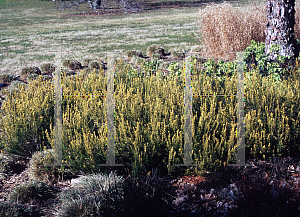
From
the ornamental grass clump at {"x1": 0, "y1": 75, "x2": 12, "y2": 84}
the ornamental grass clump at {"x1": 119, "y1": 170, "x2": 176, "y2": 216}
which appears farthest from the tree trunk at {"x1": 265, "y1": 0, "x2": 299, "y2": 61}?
the ornamental grass clump at {"x1": 0, "y1": 75, "x2": 12, "y2": 84}

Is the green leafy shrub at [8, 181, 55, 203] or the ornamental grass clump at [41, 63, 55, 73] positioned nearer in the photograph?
the green leafy shrub at [8, 181, 55, 203]

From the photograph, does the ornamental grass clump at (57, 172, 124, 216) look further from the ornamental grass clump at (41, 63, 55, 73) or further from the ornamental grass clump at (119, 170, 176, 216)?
the ornamental grass clump at (41, 63, 55, 73)

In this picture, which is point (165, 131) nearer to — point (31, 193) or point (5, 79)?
point (31, 193)

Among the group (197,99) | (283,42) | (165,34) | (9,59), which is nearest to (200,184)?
(197,99)

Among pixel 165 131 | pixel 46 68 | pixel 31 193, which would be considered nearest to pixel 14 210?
pixel 31 193

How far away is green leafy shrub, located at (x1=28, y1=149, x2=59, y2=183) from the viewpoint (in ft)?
11.3

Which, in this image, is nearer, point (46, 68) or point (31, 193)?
point (31, 193)

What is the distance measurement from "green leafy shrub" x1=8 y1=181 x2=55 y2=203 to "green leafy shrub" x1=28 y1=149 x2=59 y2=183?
10.5 inches

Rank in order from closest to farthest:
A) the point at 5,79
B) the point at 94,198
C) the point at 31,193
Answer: the point at 94,198 < the point at 31,193 < the point at 5,79

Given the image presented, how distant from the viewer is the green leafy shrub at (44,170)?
3.46 m

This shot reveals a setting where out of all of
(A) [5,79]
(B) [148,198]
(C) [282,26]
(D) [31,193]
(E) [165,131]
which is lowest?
(D) [31,193]

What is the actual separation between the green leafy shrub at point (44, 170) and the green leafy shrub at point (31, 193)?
0.87 feet

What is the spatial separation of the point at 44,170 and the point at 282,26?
6.26 m

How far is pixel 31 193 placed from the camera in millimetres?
3045
